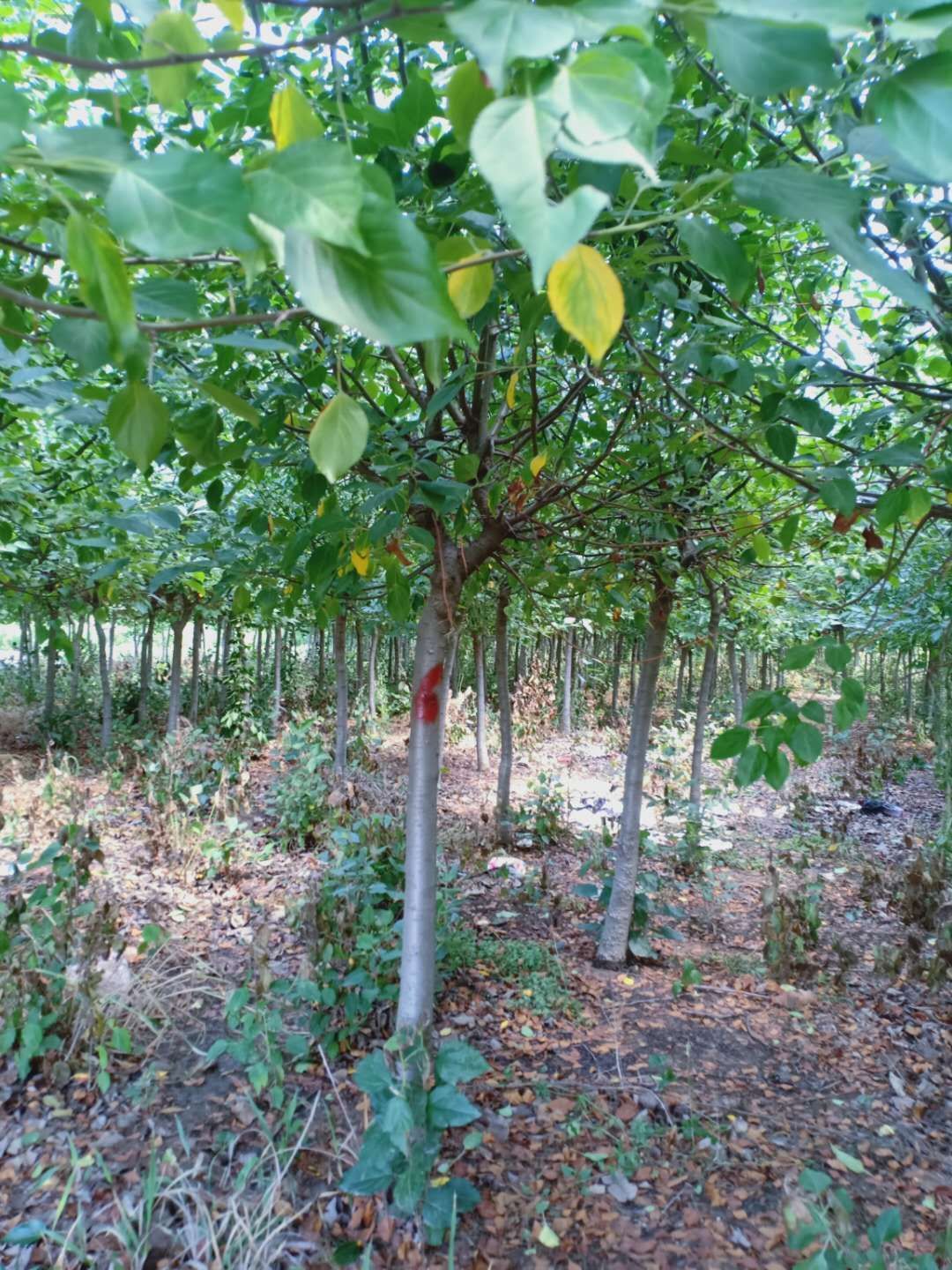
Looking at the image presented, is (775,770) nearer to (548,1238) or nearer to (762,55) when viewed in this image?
(762,55)

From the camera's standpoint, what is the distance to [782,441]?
1.43m

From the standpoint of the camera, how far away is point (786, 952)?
154 inches

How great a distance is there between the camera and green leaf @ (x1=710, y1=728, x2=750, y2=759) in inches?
43.1

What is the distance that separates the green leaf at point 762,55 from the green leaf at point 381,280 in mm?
209

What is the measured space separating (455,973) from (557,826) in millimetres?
2911

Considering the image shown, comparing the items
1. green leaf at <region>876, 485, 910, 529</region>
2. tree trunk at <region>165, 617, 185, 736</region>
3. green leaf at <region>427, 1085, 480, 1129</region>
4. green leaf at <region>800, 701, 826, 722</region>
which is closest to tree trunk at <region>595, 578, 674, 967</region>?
green leaf at <region>427, 1085, 480, 1129</region>

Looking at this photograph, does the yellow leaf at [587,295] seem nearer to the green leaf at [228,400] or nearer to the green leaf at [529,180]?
the green leaf at [529,180]

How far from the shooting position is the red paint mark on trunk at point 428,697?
2400 millimetres

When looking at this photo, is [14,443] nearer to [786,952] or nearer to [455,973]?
[455,973]

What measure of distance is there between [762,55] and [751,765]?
0.90 m

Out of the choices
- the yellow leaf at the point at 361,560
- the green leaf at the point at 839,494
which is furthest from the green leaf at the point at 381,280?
the yellow leaf at the point at 361,560

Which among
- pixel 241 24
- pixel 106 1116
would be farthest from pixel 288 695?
pixel 241 24

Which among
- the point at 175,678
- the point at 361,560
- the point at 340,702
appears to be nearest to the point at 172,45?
the point at 361,560

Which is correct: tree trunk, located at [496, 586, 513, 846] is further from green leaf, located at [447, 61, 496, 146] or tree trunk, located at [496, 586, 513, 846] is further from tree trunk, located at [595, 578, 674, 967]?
green leaf, located at [447, 61, 496, 146]
